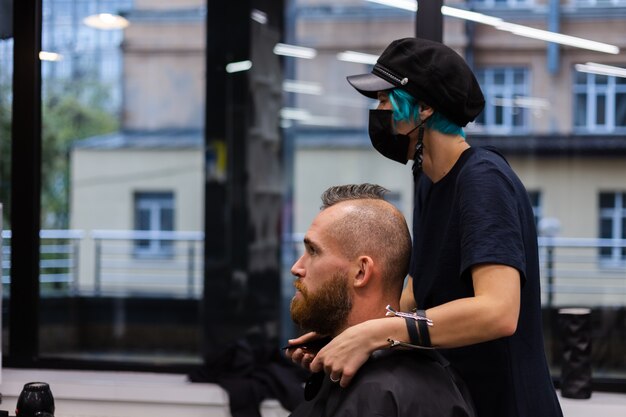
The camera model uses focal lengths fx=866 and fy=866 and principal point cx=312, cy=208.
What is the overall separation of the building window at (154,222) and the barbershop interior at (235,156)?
0.7 inches

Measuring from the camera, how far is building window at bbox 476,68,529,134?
6281 mm

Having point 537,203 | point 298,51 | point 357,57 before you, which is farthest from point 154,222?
point 537,203

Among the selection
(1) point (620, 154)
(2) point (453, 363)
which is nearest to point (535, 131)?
(1) point (620, 154)

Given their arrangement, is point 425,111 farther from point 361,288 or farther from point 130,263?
point 130,263

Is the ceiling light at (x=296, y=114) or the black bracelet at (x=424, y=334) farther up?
the ceiling light at (x=296, y=114)

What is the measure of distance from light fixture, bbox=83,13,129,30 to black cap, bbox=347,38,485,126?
17.8 feet

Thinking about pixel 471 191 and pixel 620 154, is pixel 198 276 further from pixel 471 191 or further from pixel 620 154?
pixel 471 191

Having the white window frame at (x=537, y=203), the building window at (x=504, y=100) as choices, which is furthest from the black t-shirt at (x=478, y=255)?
the white window frame at (x=537, y=203)

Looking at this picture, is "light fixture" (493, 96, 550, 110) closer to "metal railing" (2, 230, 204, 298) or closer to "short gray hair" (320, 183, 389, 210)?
"metal railing" (2, 230, 204, 298)

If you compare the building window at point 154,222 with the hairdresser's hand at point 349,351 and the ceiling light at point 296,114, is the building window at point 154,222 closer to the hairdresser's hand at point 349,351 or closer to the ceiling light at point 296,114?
the ceiling light at point 296,114

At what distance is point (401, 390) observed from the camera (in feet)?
4.87

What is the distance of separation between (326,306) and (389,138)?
385 mm

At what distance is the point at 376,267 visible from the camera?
5.07 feet

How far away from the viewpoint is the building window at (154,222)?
23.5ft
